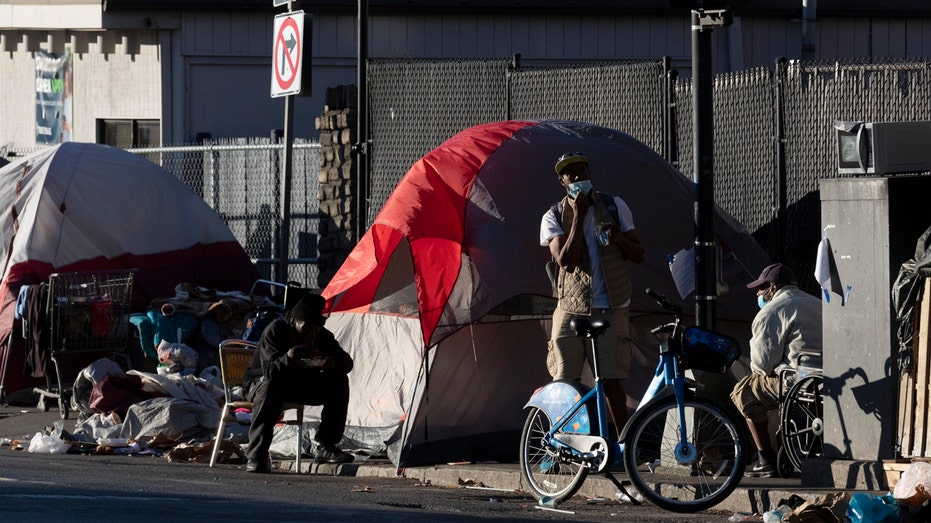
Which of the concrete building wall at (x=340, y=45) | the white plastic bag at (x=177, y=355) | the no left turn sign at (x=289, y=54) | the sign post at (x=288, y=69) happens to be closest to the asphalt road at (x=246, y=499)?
the sign post at (x=288, y=69)

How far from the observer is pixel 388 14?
2252cm

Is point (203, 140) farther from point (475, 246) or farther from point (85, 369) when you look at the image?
point (475, 246)

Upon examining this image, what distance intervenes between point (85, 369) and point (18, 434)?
778 millimetres

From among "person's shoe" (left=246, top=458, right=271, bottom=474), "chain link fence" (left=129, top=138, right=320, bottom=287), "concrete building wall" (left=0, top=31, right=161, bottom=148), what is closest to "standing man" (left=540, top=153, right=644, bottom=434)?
"person's shoe" (left=246, top=458, right=271, bottom=474)

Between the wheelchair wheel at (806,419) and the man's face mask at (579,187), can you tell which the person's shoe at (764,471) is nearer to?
the wheelchair wheel at (806,419)

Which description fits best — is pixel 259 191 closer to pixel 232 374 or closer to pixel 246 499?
pixel 232 374

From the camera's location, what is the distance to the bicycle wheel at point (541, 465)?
9469 mm

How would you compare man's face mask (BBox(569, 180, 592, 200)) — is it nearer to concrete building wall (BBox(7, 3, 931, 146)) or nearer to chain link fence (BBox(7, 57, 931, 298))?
chain link fence (BBox(7, 57, 931, 298))

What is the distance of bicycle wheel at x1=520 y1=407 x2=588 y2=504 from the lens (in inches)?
373

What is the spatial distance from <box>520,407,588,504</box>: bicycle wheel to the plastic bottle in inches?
48.2

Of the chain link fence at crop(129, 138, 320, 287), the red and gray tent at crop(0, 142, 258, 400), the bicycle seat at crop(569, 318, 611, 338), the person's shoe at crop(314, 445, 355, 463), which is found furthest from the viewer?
the chain link fence at crop(129, 138, 320, 287)

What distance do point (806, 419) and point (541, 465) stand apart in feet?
5.21

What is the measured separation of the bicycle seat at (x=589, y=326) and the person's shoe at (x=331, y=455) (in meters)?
2.68

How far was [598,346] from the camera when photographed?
9758mm
